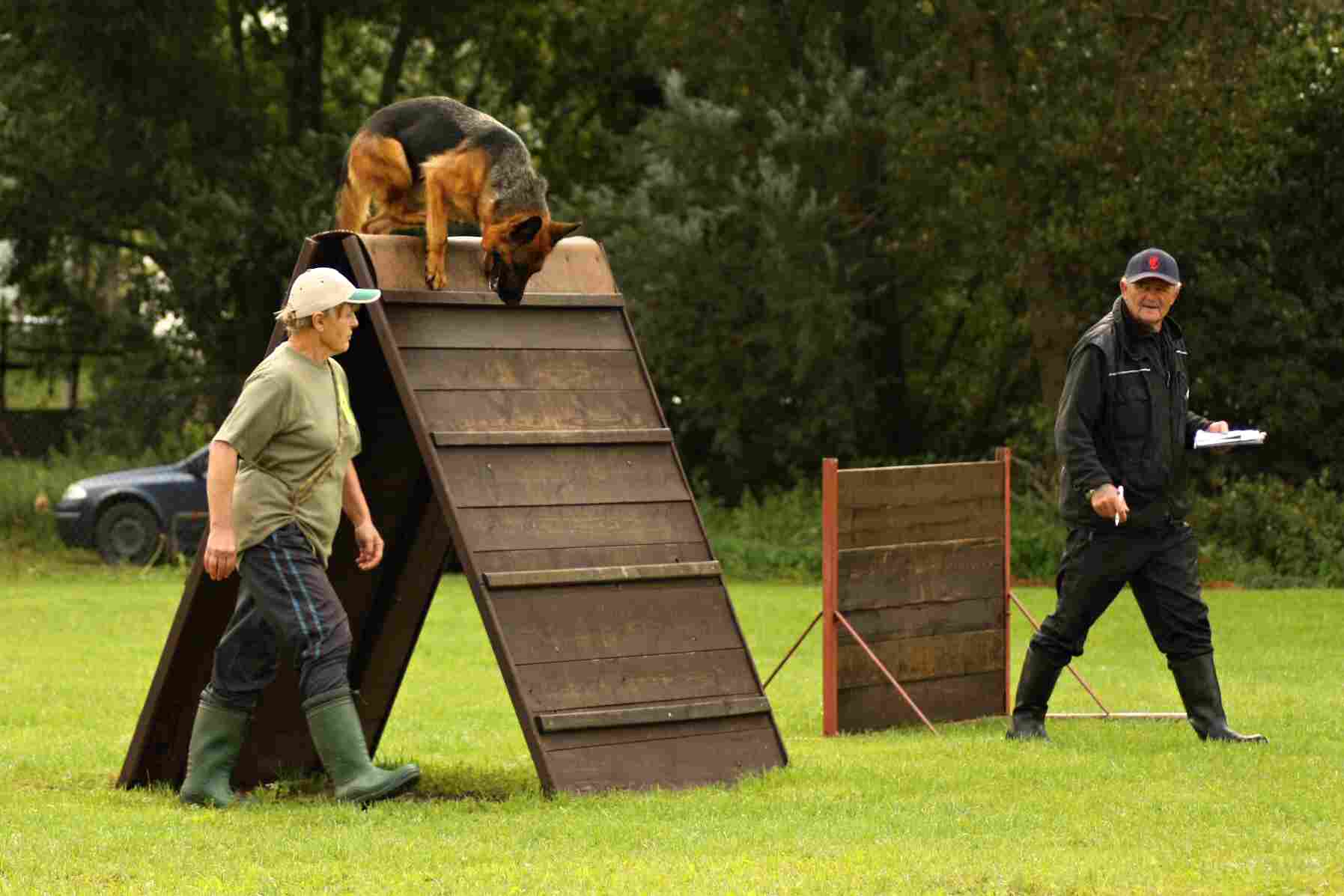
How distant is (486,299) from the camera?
24.8 ft

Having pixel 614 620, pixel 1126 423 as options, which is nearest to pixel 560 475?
pixel 614 620

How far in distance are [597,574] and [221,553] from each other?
54.4 inches

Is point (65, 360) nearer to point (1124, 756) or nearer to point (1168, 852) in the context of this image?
point (1124, 756)

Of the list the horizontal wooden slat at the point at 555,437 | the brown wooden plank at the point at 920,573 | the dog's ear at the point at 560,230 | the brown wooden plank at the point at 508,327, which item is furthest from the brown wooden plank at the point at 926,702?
the dog's ear at the point at 560,230

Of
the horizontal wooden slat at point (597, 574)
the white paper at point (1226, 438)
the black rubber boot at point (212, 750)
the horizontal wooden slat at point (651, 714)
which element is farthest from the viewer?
the white paper at point (1226, 438)

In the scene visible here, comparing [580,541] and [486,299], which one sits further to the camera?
[486,299]

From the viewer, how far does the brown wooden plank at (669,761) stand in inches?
273

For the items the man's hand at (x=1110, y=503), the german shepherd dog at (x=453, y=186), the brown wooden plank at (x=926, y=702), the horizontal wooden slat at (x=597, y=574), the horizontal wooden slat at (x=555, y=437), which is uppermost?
the german shepherd dog at (x=453, y=186)

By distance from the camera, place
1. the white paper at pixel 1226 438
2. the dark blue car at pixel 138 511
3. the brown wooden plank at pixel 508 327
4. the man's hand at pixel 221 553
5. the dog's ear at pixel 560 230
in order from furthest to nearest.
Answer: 1. the dark blue car at pixel 138 511
2. the white paper at pixel 1226 438
3. the dog's ear at pixel 560 230
4. the brown wooden plank at pixel 508 327
5. the man's hand at pixel 221 553

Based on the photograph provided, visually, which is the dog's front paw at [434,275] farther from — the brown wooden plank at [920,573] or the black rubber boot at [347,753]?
the brown wooden plank at [920,573]

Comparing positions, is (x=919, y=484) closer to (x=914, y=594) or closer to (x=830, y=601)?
(x=914, y=594)

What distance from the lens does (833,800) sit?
6.89 metres

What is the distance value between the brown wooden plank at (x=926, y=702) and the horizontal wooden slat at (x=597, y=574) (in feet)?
6.21

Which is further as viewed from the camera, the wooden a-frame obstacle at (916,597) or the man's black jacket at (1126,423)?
the wooden a-frame obstacle at (916,597)
